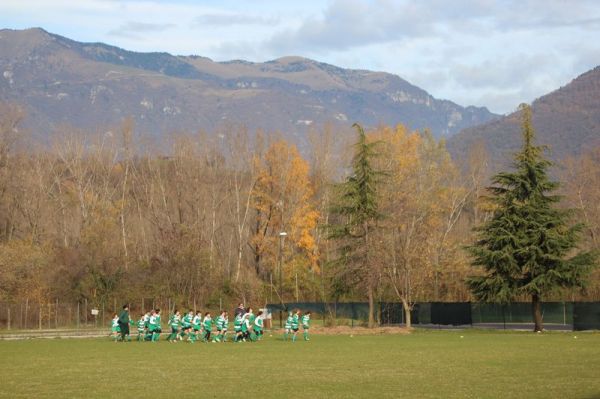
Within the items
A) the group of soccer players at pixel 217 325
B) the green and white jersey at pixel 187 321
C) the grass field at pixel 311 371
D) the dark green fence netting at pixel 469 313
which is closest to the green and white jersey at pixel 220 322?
the group of soccer players at pixel 217 325

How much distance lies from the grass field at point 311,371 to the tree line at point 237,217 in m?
21.6

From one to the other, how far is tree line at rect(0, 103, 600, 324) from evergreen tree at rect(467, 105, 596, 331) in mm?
8174

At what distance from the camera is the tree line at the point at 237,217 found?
59.2 meters

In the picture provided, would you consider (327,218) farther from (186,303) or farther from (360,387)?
(360,387)

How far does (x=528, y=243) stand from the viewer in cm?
4759

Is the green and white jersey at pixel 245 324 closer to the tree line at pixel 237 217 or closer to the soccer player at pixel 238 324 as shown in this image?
the soccer player at pixel 238 324

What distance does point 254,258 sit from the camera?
274ft

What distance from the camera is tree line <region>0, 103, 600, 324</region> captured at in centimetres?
5925

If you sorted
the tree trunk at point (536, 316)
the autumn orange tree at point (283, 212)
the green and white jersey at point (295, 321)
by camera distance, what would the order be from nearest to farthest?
the green and white jersey at point (295, 321) → the tree trunk at point (536, 316) → the autumn orange tree at point (283, 212)

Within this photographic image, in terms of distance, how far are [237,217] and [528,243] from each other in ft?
140

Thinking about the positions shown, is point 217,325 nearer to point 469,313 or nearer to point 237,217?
point 469,313

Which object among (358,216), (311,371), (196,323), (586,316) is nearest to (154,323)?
(196,323)

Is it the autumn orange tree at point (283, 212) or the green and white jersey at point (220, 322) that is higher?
the autumn orange tree at point (283, 212)

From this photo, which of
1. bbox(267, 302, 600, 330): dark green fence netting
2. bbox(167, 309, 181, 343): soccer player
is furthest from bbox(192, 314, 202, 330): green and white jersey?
bbox(267, 302, 600, 330): dark green fence netting
